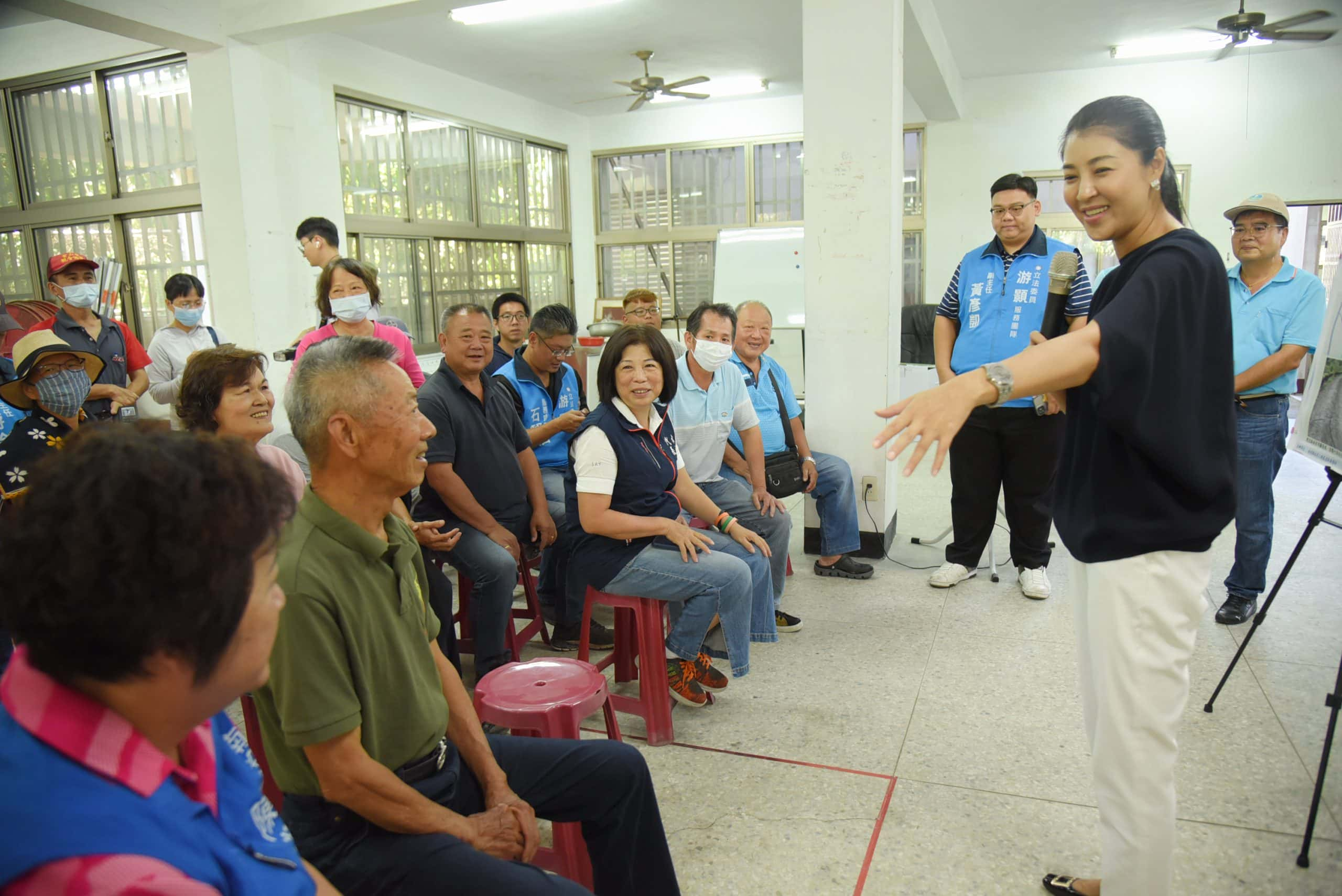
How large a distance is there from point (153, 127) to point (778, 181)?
5.59 meters

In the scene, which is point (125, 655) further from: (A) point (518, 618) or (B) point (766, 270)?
(B) point (766, 270)

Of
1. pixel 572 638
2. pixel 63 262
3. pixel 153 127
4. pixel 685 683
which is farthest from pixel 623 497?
pixel 153 127

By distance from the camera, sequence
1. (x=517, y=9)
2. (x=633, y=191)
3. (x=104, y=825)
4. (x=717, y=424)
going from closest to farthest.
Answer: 1. (x=104, y=825)
2. (x=717, y=424)
3. (x=517, y=9)
4. (x=633, y=191)

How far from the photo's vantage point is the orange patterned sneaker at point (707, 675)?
2.58 metres

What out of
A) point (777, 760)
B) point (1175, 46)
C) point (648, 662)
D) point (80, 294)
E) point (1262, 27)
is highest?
point (1175, 46)

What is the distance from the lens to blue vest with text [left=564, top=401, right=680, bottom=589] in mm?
2469

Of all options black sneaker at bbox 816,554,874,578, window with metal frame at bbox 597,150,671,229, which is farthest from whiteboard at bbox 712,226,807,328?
black sneaker at bbox 816,554,874,578

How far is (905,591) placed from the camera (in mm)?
3611

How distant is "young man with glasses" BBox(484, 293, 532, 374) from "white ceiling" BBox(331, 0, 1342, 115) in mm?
1880

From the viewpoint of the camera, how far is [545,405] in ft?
11.9

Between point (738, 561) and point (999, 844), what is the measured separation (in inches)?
39.7

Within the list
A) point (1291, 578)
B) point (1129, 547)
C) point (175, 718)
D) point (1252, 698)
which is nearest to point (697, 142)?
point (1291, 578)

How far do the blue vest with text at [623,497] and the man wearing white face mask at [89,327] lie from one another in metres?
2.49

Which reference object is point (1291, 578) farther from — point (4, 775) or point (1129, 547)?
point (4, 775)
